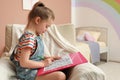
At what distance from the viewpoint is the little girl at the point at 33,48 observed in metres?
1.33

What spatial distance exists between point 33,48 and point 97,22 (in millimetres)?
3066

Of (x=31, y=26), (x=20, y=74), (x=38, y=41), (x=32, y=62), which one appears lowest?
(x=20, y=74)

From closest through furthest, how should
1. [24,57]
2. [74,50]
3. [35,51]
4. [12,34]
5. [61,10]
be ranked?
[24,57] → [35,51] → [74,50] → [12,34] → [61,10]

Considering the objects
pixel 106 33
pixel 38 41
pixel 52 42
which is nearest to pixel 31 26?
pixel 38 41

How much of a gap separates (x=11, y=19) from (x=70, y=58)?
1.64 meters

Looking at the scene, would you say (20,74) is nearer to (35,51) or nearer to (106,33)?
(35,51)

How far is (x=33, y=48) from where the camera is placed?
1.40m

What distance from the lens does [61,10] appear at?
3.88 m

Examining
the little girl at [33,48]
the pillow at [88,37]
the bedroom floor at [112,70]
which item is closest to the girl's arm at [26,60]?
the little girl at [33,48]

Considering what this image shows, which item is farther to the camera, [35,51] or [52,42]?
[52,42]

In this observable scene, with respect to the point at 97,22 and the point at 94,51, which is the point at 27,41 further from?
the point at 97,22

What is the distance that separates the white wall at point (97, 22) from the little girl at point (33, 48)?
291 centimetres

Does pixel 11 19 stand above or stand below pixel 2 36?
above

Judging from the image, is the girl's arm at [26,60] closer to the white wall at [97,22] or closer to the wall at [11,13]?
the wall at [11,13]
